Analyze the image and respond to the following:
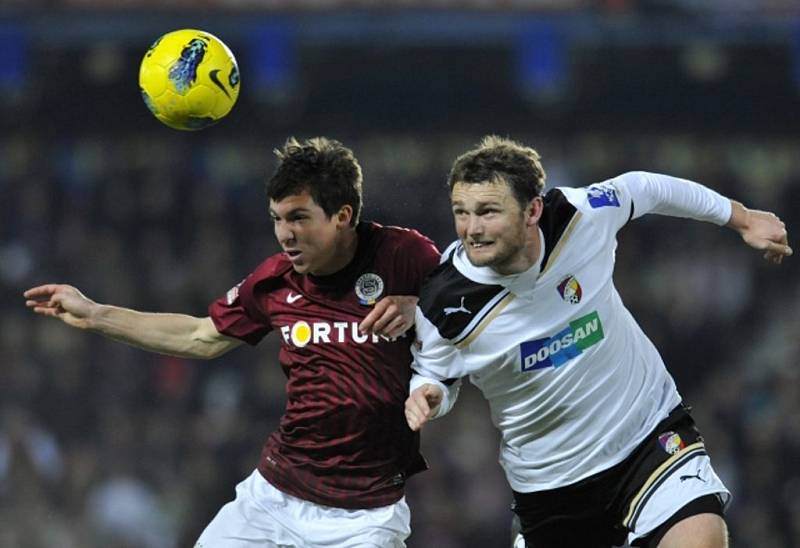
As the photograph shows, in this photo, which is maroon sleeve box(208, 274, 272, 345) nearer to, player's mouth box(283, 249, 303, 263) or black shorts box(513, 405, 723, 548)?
player's mouth box(283, 249, 303, 263)

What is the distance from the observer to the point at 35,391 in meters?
11.6

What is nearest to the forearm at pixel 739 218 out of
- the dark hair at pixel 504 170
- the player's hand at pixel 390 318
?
the dark hair at pixel 504 170

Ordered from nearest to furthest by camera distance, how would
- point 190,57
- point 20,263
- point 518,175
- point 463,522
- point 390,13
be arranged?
point 518,175 → point 190,57 → point 463,522 → point 20,263 → point 390,13

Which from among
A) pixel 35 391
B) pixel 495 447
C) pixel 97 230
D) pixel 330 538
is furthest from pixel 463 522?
pixel 330 538

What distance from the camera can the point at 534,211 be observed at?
4.61 metres

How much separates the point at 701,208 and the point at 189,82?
1951 mm

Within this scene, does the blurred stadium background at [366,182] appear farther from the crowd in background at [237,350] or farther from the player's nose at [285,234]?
the player's nose at [285,234]

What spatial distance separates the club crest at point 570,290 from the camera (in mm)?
4664

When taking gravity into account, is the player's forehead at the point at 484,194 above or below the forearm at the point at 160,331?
above

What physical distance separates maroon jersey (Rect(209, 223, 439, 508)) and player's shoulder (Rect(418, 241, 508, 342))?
0.27 meters

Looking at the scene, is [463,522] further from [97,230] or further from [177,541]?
[97,230]

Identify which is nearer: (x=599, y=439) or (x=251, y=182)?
(x=599, y=439)

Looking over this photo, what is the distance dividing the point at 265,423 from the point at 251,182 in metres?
3.38

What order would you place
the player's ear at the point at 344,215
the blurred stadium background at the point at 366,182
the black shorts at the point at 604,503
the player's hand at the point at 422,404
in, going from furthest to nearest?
the blurred stadium background at the point at 366,182, the player's ear at the point at 344,215, the black shorts at the point at 604,503, the player's hand at the point at 422,404
